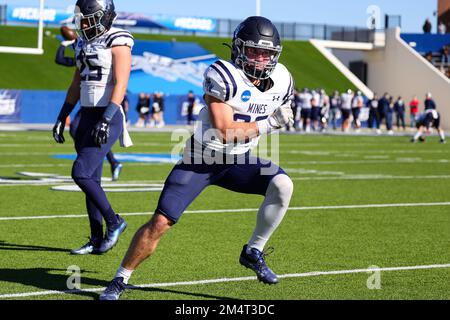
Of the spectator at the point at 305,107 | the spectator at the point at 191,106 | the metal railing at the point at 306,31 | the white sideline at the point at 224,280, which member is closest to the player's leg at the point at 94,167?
the white sideline at the point at 224,280

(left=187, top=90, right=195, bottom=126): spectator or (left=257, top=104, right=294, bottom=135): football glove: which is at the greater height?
(left=187, top=90, right=195, bottom=126): spectator

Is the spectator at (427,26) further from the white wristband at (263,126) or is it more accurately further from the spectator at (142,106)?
the white wristband at (263,126)

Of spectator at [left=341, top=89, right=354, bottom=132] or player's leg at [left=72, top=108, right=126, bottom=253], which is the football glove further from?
spectator at [left=341, top=89, right=354, bottom=132]

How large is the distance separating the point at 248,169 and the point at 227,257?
51.9 inches

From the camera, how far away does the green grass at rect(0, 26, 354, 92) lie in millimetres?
36875

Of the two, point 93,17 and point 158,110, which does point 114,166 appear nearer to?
point 93,17

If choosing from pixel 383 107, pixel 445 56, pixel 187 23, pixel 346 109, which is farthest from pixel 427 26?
pixel 346 109

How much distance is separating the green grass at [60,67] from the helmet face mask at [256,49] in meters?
31.0

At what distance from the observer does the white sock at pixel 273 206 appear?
213 inches

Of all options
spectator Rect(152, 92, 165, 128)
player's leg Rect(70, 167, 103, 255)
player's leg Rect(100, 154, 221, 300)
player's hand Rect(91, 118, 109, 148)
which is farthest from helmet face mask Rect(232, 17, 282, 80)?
spectator Rect(152, 92, 165, 128)

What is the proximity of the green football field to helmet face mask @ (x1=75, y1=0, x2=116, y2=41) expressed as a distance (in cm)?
158

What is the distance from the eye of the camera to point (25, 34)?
41.3 meters
